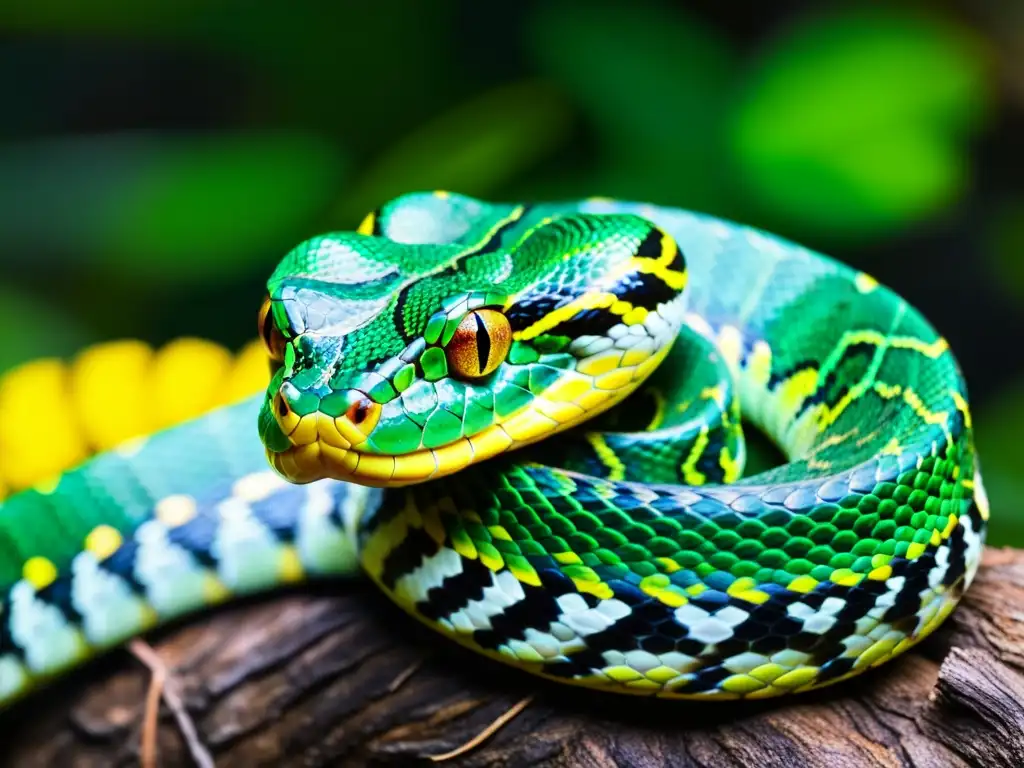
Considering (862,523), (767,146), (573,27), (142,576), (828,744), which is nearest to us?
(862,523)

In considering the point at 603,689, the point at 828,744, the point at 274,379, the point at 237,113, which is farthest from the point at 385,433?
the point at 237,113

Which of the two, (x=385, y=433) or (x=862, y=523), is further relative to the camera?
(x=862, y=523)

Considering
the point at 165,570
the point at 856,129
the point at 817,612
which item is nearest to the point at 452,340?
the point at 817,612

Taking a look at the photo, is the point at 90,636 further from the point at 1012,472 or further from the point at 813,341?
the point at 1012,472

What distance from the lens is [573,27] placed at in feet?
14.1

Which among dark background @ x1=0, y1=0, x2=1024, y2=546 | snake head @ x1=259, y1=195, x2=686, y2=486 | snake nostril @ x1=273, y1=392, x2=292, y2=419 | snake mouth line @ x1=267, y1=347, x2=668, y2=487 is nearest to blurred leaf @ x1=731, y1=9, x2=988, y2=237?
dark background @ x1=0, y1=0, x2=1024, y2=546

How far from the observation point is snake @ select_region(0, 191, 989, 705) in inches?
66.1

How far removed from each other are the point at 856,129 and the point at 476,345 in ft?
7.84

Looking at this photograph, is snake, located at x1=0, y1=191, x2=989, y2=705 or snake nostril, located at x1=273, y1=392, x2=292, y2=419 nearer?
snake nostril, located at x1=273, y1=392, x2=292, y2=419

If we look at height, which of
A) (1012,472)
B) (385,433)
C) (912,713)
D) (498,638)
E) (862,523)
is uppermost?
(385,433)

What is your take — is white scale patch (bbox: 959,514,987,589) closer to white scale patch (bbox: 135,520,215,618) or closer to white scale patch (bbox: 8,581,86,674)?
white scale patch (bbox: 135,520,215,618)

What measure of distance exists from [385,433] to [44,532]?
47.5 inches

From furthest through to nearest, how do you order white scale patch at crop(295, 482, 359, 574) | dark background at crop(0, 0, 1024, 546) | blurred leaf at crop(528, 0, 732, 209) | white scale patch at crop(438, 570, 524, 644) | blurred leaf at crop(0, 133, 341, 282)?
blurred leaf at crop(0, 133, 341, 282), blurred leaf at crop(528, 0, 732, 209), dark background at crop(0, 0, 1024, 546), white scale patch at crop(295, 482, 359, 574), white scale patch at crop(438, 570, 524, 644)

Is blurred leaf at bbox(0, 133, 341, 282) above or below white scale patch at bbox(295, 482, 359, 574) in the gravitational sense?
above
